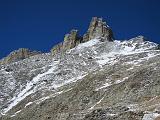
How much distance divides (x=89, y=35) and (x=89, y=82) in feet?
233

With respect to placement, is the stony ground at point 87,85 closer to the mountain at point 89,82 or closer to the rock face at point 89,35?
the mountain at point 89,82

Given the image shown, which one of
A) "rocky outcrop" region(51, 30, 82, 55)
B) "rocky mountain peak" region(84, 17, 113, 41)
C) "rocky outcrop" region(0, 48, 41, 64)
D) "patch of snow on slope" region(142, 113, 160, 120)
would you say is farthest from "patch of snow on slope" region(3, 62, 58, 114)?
"rocky outcrop" region(0, 48, 41, 64)

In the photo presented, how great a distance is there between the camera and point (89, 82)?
7356 cm

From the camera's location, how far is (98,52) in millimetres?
115562

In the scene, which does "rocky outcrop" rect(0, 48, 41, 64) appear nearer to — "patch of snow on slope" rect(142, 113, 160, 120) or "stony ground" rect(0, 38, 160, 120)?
"stony ground" rect(0, 38, 160, 120)

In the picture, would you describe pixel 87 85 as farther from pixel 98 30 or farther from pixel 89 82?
pixel 98 30

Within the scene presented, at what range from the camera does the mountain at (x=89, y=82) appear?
152 ft

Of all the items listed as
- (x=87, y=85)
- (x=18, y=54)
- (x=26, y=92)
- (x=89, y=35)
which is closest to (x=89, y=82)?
(x=87, y=85)

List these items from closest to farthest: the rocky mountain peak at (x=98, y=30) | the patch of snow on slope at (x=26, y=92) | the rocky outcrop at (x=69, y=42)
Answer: the patch of snow on slope at (x=26, y=92)
the rocky mountain peak at (x=98, y=30)
the rocky outcrop at (x=69, y=42)

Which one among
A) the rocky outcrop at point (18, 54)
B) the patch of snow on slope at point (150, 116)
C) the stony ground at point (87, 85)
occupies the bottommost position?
the patch of snow on slope at point (150, 116)

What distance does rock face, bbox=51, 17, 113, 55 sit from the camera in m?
141

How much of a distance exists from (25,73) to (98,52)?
2148cm

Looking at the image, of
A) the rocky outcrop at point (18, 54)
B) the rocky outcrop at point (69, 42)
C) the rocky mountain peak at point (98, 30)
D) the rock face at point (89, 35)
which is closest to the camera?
the rocky mountain peak at point (98, 30)

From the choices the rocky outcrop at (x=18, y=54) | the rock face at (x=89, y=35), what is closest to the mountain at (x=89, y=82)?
the rock face at (x=89, y=35)
